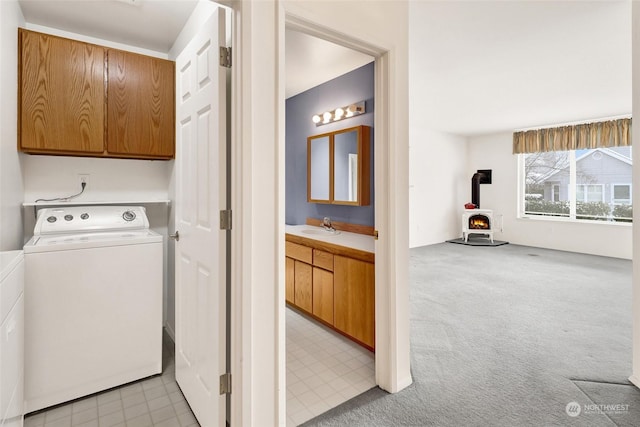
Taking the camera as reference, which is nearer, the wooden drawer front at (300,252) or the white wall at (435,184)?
the wooden drawer front at (300,252)

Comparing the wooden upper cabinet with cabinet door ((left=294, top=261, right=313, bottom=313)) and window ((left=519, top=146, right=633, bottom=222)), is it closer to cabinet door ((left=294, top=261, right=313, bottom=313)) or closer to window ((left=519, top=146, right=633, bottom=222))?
cabinet door ((left=294, top=261, right=313, bottom=313))

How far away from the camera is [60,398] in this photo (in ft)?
6.10

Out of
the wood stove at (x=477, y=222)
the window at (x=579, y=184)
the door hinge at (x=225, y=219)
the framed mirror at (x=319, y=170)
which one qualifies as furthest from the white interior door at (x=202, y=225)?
the window at (x=579, y=184)

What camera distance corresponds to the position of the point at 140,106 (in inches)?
94.4

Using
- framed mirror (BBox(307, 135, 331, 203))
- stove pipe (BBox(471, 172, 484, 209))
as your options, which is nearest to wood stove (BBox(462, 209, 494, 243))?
stove pipe (BBox(471, 172, 484, 209))

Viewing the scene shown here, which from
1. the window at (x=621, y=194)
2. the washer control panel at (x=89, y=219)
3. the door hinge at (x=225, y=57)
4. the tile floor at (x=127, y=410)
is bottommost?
the tile floor at (x=127, y=410)

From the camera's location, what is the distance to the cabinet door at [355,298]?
7.75 ft

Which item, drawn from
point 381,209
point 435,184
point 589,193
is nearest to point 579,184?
point 589,193

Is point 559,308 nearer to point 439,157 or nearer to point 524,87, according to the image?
point 524,87

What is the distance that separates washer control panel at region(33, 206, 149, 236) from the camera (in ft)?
7.04

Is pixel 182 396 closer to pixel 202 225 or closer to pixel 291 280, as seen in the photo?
pixel 202 225

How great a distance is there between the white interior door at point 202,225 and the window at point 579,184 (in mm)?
7275

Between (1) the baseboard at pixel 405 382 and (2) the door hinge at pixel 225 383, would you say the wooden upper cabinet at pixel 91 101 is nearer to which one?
(2) the door hinge at pixel 225 383

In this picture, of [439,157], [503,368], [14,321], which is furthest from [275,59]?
[439,157]
